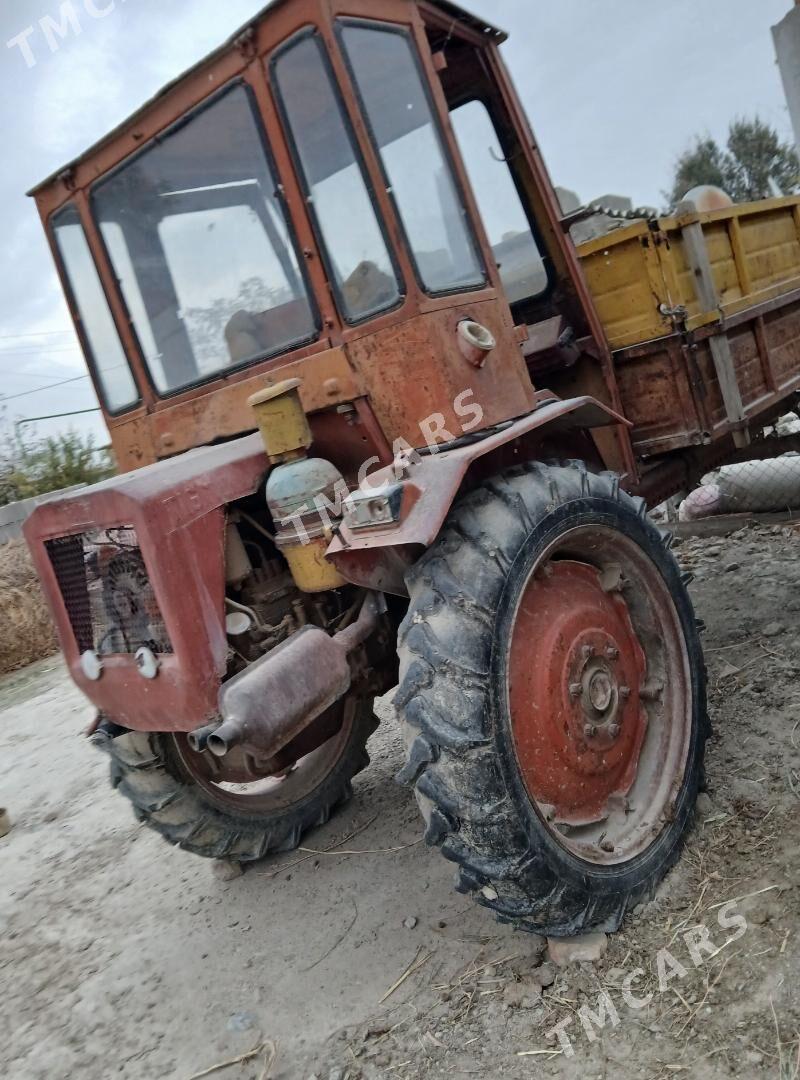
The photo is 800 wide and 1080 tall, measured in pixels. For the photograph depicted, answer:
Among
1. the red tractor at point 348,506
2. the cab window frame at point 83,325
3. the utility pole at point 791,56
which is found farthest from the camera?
the utility pole at point 791,56

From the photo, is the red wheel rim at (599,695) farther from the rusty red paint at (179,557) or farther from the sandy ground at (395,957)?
the rusty red paint at (179,557)

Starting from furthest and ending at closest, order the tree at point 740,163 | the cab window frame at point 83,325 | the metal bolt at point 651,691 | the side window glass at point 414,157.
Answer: the tree at point 740,163
the cab window frame at point 83,325
the metal bolt at point 651,691
the side window glass at point 414,157

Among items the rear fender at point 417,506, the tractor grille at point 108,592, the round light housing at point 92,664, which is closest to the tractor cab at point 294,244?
the rear fender at point 417,506

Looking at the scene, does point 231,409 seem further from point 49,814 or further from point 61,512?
point 49,814

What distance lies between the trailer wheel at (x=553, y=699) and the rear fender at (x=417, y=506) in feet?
0.44

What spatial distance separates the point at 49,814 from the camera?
4.65 meters

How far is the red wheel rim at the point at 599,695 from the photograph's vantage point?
2322 millimetres

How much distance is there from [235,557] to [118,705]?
562 millimetres

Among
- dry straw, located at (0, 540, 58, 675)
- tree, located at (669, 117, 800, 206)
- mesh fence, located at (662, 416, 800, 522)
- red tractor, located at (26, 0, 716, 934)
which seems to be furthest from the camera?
tree, located at (669, 117, 800, 206)

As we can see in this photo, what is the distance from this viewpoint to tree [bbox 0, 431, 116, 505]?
12.4 m

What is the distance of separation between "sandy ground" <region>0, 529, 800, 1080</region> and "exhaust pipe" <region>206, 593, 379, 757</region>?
872mm

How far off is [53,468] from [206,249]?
11.0 meters

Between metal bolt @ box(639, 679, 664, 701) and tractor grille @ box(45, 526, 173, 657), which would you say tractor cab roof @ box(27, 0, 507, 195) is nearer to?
tractor grille @ box(45, 526, 173, 657)

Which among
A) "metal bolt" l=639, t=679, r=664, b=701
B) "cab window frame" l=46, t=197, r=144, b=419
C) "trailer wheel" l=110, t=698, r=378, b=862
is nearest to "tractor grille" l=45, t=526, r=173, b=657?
"trailer wheel" l=110, t=698, r=378, b=862
